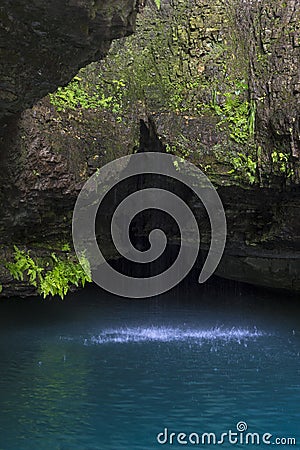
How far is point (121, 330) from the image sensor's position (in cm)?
962

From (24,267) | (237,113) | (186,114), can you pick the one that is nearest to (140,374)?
(24,267)

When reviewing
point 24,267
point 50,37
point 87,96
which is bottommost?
point 50,37

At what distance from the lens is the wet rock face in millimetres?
3193

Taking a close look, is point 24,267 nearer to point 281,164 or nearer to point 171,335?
point 171,335

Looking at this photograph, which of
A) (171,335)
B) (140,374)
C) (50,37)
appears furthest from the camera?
(171,335)

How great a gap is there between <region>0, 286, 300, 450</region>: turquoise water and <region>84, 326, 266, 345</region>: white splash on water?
17 millimetres

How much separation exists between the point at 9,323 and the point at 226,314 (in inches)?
167

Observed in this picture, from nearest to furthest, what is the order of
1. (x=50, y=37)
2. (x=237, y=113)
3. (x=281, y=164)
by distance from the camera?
(x=50, y=37)
(x=281, y=164)
(x=237, y=113)

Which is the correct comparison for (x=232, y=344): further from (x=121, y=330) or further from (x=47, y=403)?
(x=47, y=403)

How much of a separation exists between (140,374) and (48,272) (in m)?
2.14

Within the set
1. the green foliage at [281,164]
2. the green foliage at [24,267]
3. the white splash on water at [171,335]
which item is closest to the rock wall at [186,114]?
the green foliage at [281,164]

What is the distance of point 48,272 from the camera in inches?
315

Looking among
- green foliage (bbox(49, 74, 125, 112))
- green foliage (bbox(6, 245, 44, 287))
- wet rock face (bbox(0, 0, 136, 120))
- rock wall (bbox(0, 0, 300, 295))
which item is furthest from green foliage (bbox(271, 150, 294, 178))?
wet rock face (bbox(0, 0, 136, 120))

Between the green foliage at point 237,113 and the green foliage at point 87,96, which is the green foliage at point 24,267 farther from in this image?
the green foliage at point 237,113
